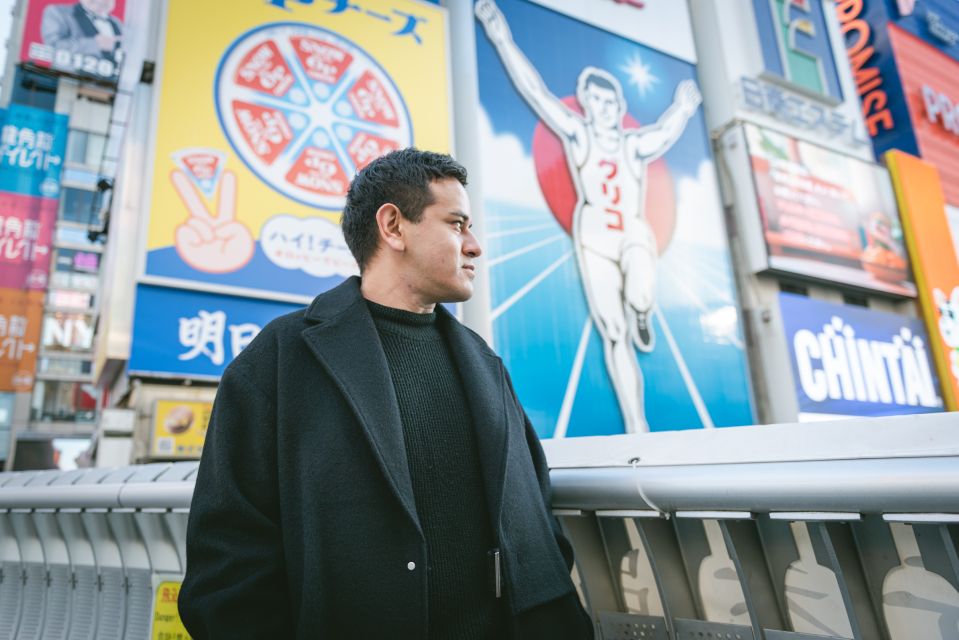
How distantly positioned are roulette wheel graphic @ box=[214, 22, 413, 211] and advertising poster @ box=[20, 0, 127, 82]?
29.0ft

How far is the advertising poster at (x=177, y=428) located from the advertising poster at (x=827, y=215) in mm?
11526

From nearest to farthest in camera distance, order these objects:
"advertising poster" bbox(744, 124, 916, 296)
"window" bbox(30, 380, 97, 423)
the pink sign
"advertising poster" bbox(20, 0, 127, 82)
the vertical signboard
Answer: "advertising poster" bbox(744, 124, 916, 296) < "advertising poster" bbox(20, 0, 127, 82) < the vertical signboard < the pink sign < "window" bbox(30, 380, 97, 423)

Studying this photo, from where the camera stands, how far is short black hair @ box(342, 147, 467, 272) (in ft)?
5.69

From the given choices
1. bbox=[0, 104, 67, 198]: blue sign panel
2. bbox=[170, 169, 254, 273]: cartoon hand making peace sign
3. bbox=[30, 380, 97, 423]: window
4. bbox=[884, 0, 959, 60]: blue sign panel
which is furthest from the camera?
bbox=[30, 380, 97, 423]: window

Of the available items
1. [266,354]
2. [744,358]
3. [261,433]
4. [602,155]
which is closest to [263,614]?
[261,433]

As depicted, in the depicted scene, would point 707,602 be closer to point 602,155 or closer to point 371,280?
point 371,280

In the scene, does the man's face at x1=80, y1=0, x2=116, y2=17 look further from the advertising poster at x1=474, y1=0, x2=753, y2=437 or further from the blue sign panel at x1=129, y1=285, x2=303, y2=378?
the blue sign panel at x1=129, y1=285, x2=303, y2=378

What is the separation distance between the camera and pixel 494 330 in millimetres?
10305

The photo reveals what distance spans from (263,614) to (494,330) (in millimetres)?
A: 9032

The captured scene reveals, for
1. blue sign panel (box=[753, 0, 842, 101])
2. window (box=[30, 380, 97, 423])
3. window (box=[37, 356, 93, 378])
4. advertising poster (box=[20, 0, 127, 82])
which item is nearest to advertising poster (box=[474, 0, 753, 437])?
blue sign panel (box=[753, 0, 842, 101])

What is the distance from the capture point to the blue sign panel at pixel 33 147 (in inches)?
896

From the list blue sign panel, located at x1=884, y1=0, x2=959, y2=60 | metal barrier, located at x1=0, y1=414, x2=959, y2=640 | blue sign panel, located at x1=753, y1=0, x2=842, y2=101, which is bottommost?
metal barrier, located at x1=0, y1=414, x2=959, y2=640

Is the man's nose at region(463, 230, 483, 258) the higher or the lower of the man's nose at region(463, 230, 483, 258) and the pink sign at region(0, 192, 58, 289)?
the lower

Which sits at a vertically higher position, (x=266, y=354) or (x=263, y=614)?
(x=266, y=354)
